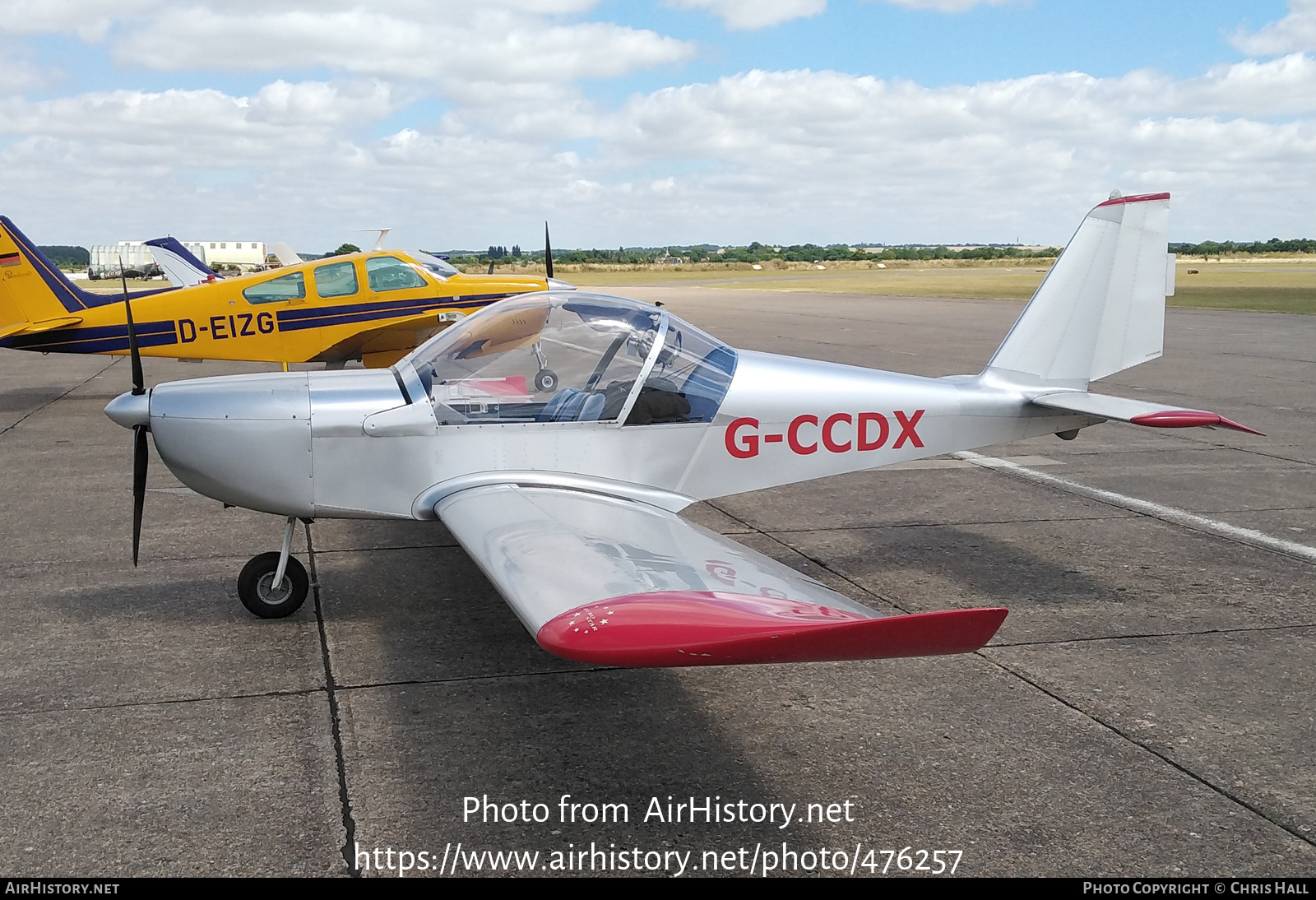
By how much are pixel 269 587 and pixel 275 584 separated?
0.05 meters

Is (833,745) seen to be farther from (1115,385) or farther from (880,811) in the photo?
(1115,385)

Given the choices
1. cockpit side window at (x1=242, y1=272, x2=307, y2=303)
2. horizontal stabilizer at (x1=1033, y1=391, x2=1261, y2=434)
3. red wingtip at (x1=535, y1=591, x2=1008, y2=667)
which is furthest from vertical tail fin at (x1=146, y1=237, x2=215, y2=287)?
red wingtip at (x1=535, y1=591, x2=1008, y2=667)

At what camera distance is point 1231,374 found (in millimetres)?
17281

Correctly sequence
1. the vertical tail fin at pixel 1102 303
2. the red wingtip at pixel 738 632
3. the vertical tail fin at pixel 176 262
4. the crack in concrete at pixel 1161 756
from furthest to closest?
the vertical tail fin at pixel 176 262
the vertical tail fin at pixel 1102 303
the crack in concrete at pixel 1161 756
the red wingtip at pixel 738 632

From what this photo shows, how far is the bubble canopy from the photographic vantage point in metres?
5.57

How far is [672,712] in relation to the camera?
4.61 metres

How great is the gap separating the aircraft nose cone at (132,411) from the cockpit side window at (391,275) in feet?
30.9

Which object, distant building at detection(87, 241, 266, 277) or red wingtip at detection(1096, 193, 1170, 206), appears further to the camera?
distant building at detection(87, 241, 266, 277)

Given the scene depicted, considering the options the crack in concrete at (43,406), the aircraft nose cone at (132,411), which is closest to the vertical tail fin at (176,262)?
the crack in concrete at (43,406)

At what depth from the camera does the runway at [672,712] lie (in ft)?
11.7

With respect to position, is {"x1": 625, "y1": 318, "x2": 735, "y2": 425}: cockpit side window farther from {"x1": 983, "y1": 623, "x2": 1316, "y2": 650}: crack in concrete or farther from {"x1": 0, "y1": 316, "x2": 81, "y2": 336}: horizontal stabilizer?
{"x1": 0, "y1": 316, "x2": 81, "y2": 336}: horizontal stabilizer

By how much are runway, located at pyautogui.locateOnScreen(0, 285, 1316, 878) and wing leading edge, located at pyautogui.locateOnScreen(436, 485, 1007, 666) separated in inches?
30.1

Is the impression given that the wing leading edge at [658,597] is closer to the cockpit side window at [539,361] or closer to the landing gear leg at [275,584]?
the cockpit side window at [539,361]

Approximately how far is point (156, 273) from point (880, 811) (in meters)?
116
